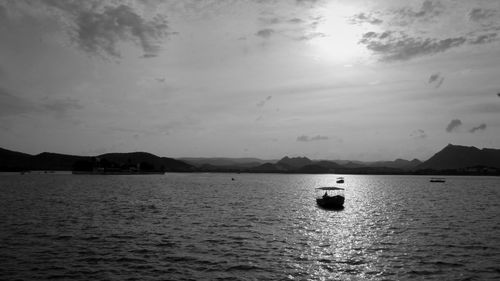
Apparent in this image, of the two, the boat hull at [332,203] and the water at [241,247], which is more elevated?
the boat hull at [332,203]

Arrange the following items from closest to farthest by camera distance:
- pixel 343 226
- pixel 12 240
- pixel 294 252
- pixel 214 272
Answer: pixel 214 272 < pixel 294 252 < pixel 12 240 < pixel 343 226

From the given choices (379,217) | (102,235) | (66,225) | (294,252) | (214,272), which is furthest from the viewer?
(379,217)

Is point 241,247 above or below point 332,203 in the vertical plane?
below

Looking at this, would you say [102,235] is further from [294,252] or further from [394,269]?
[394,269]

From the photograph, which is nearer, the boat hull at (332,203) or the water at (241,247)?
the water at (241,247)

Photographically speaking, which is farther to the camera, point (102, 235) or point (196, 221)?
point (196, 221)

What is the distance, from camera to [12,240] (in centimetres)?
4738

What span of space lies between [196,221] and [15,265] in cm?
3409

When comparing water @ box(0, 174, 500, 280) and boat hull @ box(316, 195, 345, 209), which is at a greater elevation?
boat hull @ box(316, 195, 345, 209)

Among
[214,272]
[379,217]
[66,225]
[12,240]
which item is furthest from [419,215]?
[12,240]

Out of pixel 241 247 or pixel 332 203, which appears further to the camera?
pixel 332 203

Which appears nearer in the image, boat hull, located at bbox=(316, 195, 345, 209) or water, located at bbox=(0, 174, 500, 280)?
water, located at bbox=(0, 174, 500, 280)

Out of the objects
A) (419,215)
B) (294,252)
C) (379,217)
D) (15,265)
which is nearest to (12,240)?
(15,265)

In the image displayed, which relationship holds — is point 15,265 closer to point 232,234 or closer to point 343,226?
point 232,234
